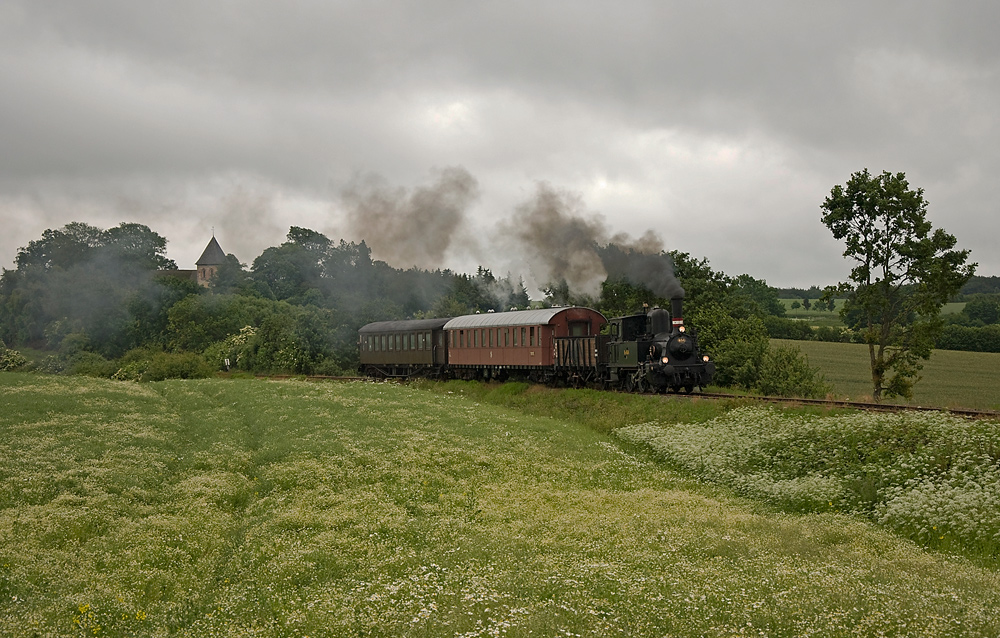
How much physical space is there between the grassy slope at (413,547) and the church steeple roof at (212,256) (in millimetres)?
118440

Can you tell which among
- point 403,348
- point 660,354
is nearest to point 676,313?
point 660,354

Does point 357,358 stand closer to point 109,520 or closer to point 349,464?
point 349,464

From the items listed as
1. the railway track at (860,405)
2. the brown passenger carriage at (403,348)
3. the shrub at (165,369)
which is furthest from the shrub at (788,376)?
the shrub at (165,369)

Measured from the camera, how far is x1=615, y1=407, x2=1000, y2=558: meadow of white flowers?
14.1 meters

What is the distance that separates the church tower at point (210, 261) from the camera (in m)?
136

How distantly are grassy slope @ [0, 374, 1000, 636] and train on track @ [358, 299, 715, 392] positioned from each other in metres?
8.56

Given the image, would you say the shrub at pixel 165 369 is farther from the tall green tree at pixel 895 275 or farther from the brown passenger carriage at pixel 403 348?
the tall green tree at pixel 895 275

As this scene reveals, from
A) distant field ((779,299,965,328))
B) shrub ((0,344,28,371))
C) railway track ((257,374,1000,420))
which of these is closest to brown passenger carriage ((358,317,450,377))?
railway track ((257,374,1000,420))

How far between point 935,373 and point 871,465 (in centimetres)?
4949

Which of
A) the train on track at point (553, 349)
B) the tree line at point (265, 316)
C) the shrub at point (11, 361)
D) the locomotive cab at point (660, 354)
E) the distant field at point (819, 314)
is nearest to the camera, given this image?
the locomotive cab at point (660, 354)

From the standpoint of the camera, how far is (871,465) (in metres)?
17.6

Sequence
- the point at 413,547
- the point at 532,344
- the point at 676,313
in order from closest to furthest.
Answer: the point at 413,547 → the point at 676,313 → the point at 532,344

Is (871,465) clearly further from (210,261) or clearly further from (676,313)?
(210,261)

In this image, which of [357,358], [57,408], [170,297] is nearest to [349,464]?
[57,408]
